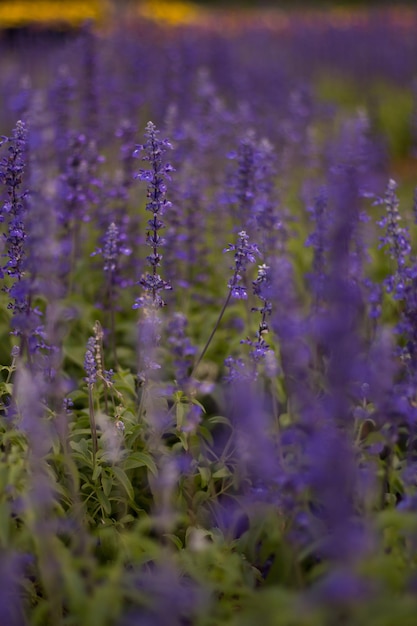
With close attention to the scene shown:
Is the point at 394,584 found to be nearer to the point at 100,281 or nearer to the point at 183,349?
the point at 183,349

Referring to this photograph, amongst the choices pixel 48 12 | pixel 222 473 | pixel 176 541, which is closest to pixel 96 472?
pixel 176 541

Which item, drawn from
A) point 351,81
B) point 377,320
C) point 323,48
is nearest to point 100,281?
point 377,320

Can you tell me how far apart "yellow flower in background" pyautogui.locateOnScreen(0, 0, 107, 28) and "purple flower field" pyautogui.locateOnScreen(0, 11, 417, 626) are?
10674 millimetres

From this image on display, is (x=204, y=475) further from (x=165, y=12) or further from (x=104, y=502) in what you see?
(x=165, y=12)

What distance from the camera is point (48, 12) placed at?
18.8 meters

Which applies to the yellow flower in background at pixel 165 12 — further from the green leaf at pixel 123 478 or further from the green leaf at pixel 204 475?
the green leaf at pixel 123 478

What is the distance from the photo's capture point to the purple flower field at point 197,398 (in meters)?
2.43

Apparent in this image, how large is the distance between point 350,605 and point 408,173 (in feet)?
35.6

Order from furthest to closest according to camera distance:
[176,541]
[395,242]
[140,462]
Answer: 1. [395,242]
2. [140,462]
3. [176,541]

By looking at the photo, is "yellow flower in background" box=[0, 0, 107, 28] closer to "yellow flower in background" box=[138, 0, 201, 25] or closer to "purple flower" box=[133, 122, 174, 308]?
"yellow flower in background" box=[138, 0, 201, 25]

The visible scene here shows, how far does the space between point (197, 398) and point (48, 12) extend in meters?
16.4

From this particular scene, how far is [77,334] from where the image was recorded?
5129 millimetres

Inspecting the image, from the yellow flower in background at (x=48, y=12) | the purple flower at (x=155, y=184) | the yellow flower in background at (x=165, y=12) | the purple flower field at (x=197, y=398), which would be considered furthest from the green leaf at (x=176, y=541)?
the yellow flower in background at (x=165, y=12)

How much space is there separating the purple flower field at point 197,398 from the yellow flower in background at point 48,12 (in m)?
10.7
